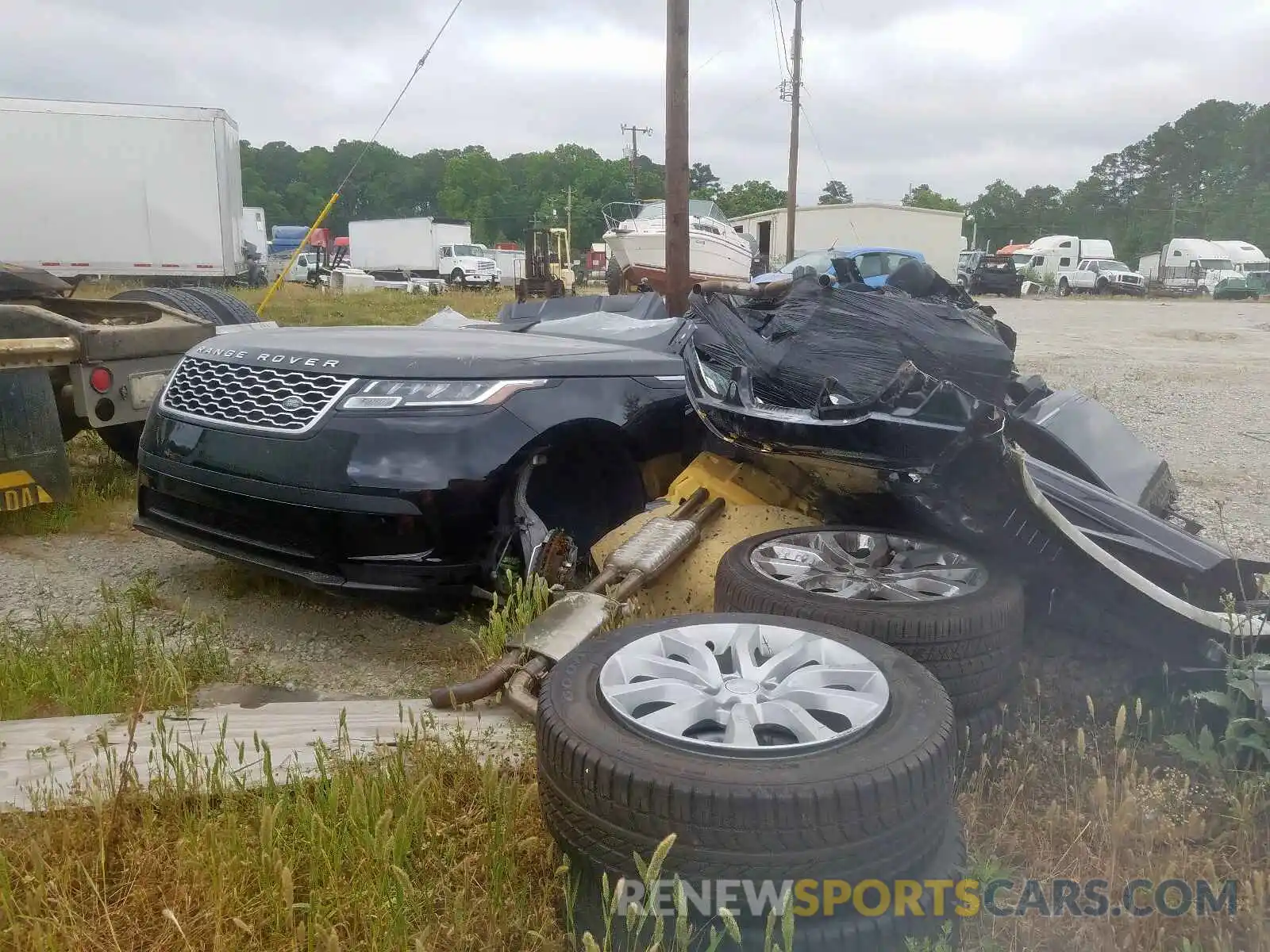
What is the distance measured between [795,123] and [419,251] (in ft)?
62.6

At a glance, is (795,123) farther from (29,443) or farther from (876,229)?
(29,443)

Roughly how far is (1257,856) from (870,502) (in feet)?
4.66

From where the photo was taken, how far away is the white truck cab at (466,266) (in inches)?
1576

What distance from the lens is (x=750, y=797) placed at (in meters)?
1.64

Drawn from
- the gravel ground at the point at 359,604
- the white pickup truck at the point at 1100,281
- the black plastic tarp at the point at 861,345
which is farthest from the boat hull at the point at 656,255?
the white pickup truck at the point at 1100,281

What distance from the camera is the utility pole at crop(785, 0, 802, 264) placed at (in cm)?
3014

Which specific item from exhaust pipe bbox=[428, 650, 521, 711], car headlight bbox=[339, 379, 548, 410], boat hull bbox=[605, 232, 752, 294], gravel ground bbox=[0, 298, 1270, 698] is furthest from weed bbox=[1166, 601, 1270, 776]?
boat hull bbox=[605, 232, 752, 294]

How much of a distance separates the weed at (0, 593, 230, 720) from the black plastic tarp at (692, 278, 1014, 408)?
1970 mm

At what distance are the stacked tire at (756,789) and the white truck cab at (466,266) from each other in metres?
38.2

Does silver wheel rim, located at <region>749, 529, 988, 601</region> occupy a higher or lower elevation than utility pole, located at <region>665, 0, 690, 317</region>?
lower

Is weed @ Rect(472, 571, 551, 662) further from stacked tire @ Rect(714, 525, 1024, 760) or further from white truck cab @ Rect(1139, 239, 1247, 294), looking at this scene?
white truck cab @ Rect(1139, 239, 1247, 294)

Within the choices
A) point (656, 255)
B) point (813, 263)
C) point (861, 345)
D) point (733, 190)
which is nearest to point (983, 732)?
point (861, 345)

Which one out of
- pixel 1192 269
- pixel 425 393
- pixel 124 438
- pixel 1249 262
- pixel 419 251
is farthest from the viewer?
pixel 1249 262

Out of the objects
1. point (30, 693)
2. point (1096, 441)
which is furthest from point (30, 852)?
point (1096, 441)
